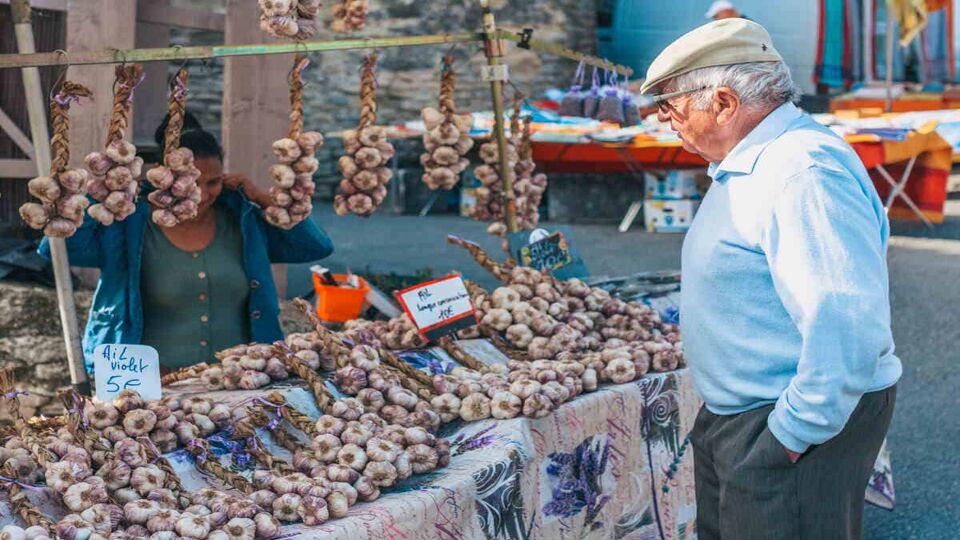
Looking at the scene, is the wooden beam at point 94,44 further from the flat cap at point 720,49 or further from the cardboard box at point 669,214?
the cardboard box at point 669,214

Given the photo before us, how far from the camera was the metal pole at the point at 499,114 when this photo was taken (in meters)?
3.69

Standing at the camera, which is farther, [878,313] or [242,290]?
Answer: [242,290]

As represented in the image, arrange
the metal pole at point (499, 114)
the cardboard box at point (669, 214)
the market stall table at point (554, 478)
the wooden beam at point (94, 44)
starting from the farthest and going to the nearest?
the cardboard box at point (669, 214), the wooden beam at point (94, 44), the metal pole at point (499, 114), the market stall table at point (554, 478)

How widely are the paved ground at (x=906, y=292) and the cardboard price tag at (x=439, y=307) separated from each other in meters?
1.71

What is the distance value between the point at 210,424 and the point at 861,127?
7.24 m

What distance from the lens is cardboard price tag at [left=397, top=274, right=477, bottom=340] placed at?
117 inches

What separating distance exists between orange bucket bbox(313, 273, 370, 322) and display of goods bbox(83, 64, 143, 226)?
1.55 meters

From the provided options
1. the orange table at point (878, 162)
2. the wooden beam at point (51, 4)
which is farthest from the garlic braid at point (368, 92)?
the orange table at point (878, 162)

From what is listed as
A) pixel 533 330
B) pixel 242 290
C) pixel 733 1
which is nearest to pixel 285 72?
pixel 242 290

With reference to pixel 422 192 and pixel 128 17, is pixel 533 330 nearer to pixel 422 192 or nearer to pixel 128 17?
pixel 128 17

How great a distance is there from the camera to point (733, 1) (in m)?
11.1

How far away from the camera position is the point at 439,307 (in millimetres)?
3041

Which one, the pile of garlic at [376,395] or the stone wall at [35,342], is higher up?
the pile of garlic at [376,395]

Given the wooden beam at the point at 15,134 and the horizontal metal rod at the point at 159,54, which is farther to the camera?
the wooden beam at the point at 15,134
